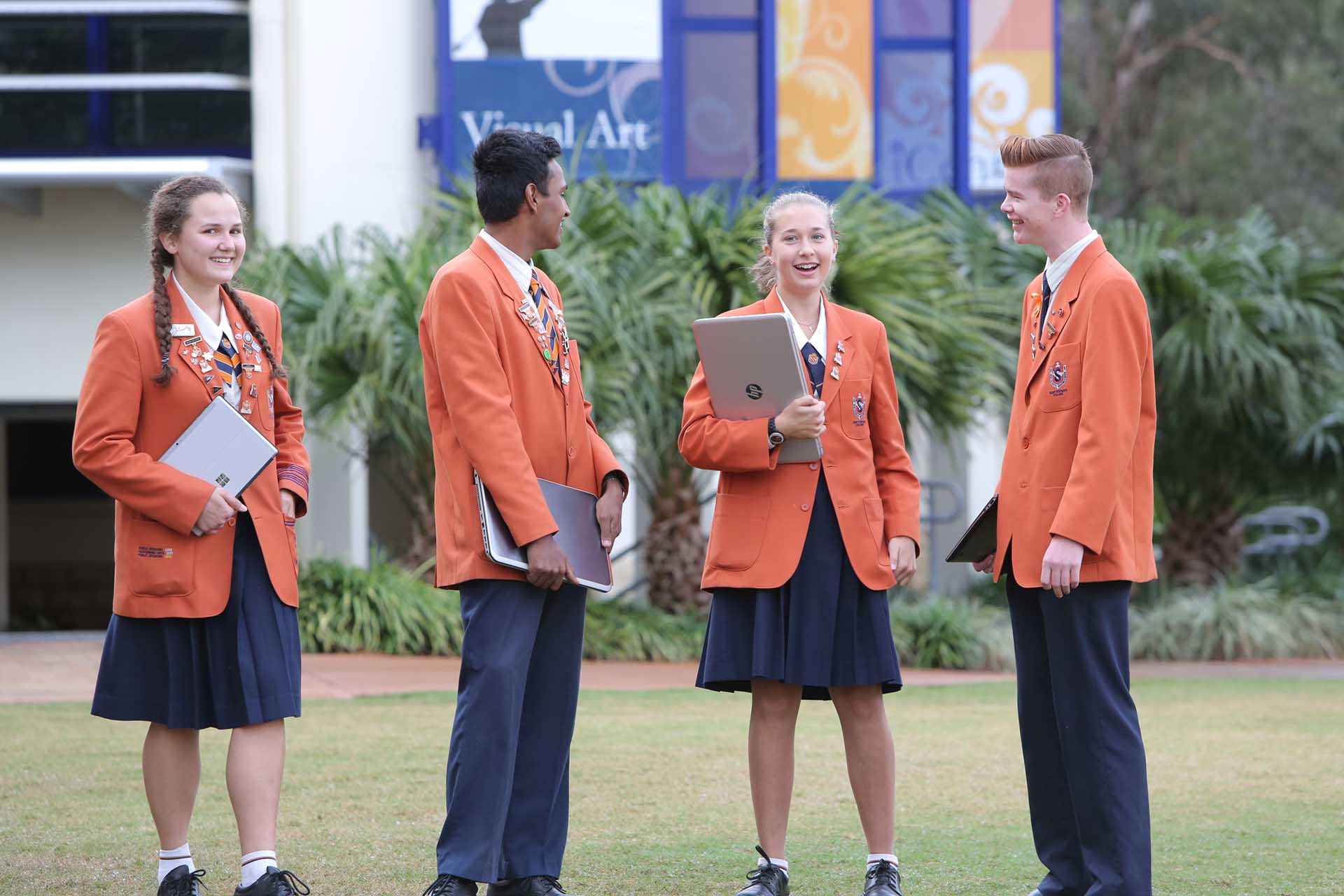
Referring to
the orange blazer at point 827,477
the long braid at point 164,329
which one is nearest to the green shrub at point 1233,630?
the orange blazer at point 827,477

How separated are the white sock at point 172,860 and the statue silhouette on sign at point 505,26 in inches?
383

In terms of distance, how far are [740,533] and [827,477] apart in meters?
0.28

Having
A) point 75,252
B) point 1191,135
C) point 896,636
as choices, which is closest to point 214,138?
point 75,252

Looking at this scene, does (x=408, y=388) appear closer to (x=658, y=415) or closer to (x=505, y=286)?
(x=658, y=415)

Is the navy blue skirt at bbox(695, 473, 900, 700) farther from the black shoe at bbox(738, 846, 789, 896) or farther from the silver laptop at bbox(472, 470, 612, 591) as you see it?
the black shoe at bbox(738, 846, 789, 896)

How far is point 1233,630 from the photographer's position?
11.3 metres

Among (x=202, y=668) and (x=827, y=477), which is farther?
Answer: (x=827, y=477)

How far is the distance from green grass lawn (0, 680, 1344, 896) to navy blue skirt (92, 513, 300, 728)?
2.11 feet

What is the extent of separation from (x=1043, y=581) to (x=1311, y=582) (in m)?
9.72

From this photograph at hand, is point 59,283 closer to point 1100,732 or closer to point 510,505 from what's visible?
point 510,505

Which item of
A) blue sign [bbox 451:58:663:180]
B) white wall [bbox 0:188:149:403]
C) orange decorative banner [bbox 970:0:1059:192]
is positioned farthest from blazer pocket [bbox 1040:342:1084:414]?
orange decorative banner [bbox 970:0:1059:192]

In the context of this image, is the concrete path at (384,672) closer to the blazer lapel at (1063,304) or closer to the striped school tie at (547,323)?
the striped school tie at (547,323)

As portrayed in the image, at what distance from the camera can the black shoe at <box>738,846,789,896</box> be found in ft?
13.8

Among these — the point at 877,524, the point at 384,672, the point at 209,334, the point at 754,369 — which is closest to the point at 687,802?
the point at 877,524
